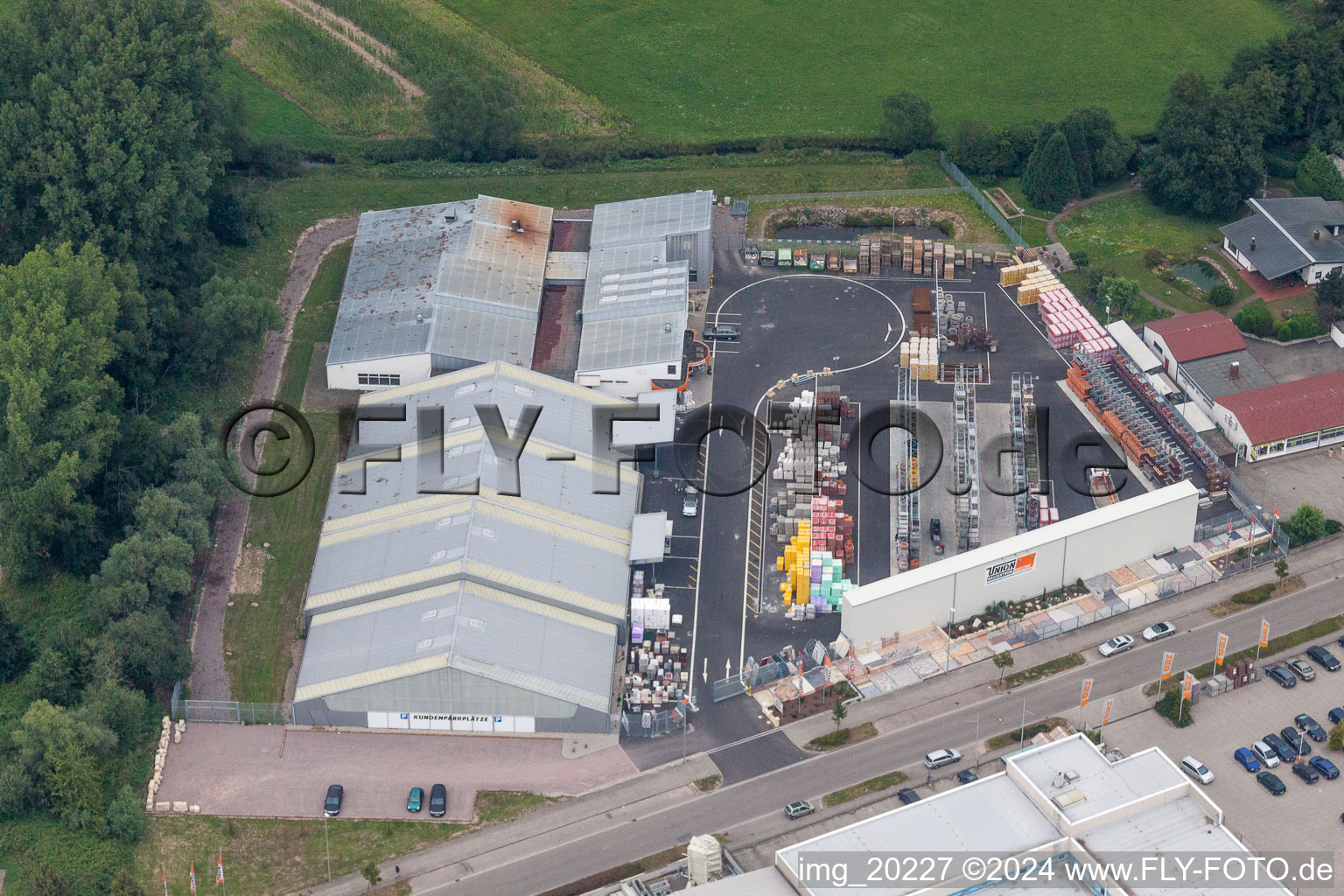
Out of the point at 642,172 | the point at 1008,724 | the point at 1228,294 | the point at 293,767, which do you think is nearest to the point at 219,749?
the point at 293,767

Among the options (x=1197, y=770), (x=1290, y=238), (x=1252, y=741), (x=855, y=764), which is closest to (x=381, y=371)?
(x=855, y=764)

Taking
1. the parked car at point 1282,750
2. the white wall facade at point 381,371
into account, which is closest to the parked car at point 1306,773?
the parked car at point 1282,750

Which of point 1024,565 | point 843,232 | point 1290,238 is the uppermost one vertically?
point 843,232

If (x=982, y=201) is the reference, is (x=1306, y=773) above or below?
below

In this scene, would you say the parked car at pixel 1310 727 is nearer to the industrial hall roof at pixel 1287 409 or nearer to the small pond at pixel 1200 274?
the industrial hall roof at pixel 1287 409

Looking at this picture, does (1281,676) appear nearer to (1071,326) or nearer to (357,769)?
(1071,326)

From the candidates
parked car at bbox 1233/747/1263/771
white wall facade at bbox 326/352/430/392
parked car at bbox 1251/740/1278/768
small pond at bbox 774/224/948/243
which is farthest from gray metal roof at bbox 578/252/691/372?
parked car at bbox 1251/740/1278/768

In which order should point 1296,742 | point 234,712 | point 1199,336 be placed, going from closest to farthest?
point 1296,742
point 234,712
point 1199,336
